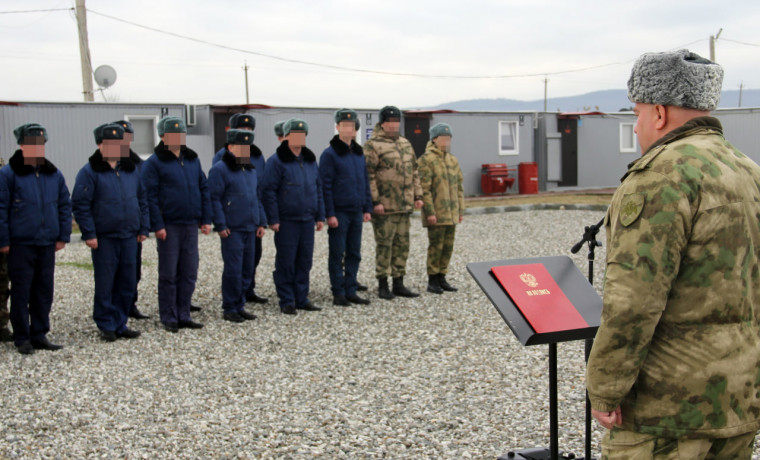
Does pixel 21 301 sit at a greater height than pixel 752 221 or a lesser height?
lesser

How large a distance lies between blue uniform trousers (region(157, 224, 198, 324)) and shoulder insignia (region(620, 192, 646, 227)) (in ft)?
18.2

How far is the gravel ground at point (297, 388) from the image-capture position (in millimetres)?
4238

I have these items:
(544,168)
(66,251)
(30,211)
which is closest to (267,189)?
(30,211)

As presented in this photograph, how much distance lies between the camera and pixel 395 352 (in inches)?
244

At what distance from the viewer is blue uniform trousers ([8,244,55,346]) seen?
6.09m

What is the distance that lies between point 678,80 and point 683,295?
618mm

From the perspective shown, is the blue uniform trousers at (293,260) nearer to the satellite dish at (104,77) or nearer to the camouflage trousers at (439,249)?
the camouflage trousers at (439,249)

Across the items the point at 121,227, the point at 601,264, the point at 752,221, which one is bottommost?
the point at 601,264

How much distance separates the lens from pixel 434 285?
8734 mm

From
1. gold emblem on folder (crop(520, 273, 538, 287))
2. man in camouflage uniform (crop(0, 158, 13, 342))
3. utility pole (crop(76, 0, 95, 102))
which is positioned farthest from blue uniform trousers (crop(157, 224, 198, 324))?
utility pole (crop(76, 0, 95, 102))

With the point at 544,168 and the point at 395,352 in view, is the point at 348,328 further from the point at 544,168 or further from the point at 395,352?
the point at 544,168

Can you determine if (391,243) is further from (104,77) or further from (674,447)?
(104,77)

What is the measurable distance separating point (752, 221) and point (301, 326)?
216 inches

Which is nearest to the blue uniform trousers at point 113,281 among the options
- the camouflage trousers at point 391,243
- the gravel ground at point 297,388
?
the gravel ground at point 297,388
